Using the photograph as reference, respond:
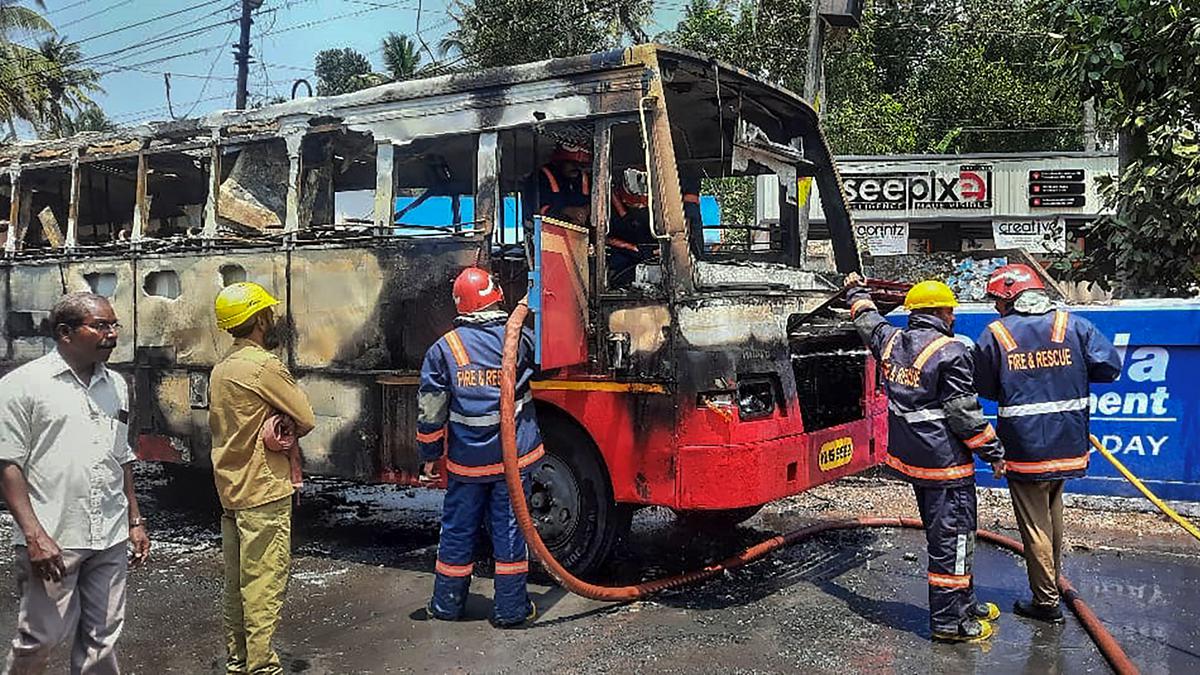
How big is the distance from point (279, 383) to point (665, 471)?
1937mm

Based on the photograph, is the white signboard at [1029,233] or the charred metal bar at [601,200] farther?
the white signboard at [1029,233]

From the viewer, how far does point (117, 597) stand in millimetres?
3480

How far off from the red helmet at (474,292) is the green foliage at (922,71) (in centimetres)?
1770

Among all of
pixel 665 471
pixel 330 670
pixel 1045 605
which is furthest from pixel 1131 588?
pixel 330 670

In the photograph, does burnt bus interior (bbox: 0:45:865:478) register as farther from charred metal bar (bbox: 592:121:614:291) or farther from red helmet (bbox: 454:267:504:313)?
red helmet (bbox: 454:267:504:313)

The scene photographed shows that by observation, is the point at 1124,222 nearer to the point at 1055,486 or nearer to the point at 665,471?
the point at 1055,486

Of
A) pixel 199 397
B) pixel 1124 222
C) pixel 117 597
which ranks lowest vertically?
pixel 117 597

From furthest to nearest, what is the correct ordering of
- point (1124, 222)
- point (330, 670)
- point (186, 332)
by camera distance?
point (1124, 222)
point (186, 332)
point (330, 670)

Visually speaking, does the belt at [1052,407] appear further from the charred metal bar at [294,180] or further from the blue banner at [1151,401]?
the charred metal bar at [294,180]

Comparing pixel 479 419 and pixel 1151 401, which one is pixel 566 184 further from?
pixel 1151 401

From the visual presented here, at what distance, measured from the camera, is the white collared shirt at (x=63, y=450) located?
3.31 metres

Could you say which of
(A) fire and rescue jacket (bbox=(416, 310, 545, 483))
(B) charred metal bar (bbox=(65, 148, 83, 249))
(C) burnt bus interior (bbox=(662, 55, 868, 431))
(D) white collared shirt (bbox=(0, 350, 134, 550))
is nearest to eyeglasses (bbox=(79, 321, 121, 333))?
(D) white collared shirt (bbox=(0, 350, 134, 550))

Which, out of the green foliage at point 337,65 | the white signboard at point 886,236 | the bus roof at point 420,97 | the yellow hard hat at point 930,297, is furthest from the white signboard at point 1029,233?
the green foliage at point 337,65

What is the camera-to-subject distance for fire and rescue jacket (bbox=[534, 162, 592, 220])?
595 cm
